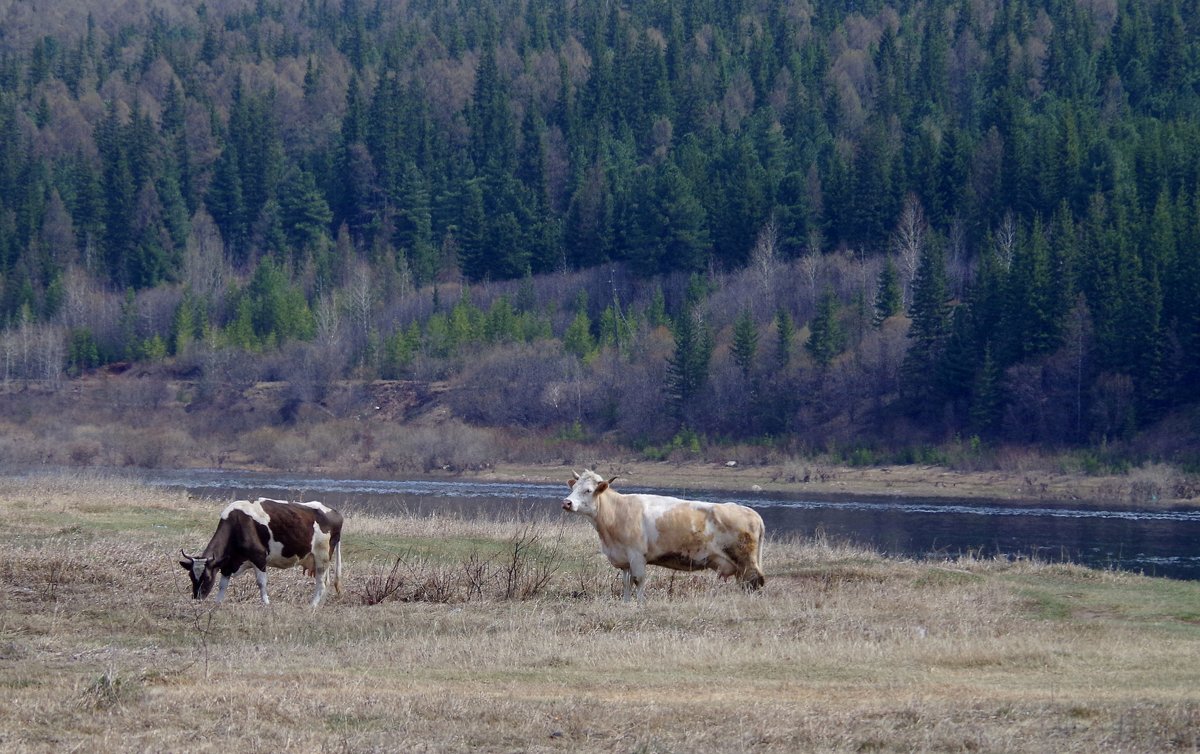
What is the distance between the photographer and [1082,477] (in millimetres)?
66812

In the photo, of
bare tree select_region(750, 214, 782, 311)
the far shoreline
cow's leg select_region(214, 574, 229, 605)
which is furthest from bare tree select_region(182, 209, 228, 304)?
cow's leg select_region(214, 574, 229, 605)

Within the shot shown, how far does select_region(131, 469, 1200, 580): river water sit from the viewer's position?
39.6 m

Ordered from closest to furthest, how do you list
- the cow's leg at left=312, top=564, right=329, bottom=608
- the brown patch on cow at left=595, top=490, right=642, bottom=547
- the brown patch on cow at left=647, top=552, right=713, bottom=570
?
the cow's leg at left=312, top=564, right=329, bottom=608 < the brown patch on cow at left=595, top=490, right=642, bottom=547 < the brown patch on cow at left=647, top=552, right=713, bottom=570

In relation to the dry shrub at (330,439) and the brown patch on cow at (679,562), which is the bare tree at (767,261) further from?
the brown patch on cow at (679,562)

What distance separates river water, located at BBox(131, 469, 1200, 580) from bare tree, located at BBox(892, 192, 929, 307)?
3438 centimetres

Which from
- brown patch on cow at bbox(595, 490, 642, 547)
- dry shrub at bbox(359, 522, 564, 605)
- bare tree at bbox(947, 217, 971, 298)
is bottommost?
dry shrub at bbox(359, 522, 564, 605)

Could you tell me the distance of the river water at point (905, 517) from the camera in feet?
130

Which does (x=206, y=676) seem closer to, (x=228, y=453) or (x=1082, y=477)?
(x=1082, y=477)

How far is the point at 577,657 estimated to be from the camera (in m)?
16.2

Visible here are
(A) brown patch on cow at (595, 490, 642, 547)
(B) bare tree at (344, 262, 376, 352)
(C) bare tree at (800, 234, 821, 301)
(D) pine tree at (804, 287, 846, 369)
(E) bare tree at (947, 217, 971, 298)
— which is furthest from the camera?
(B) bare tree at (344, 262, 376, 352)

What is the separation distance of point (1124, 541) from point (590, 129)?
10084 centimetres

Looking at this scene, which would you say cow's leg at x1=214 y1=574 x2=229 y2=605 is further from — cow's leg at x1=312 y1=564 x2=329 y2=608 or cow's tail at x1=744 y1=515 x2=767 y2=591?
cow's tail at x1=744 y1=515 x2=767 y2=591

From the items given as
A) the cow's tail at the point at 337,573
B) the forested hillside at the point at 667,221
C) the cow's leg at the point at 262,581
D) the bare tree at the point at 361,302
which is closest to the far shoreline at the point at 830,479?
the forested hillside at the point at 667,221

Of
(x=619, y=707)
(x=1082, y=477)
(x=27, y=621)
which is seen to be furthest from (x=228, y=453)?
(x=619, y=707)
